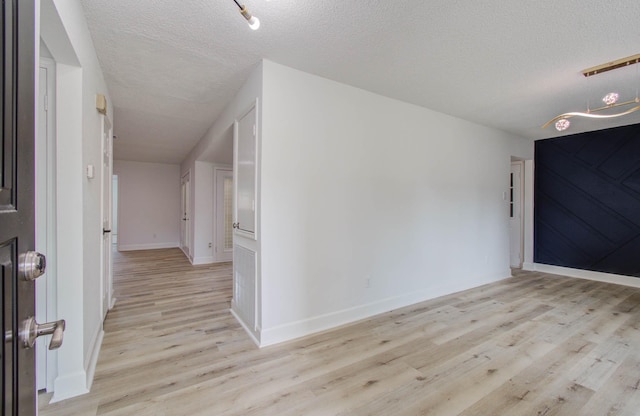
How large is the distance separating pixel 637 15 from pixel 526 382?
8.39 ft

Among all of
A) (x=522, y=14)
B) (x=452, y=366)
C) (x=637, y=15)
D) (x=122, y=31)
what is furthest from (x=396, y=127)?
(x=122, y=31)

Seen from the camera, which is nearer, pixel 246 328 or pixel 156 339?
pixel 156 339

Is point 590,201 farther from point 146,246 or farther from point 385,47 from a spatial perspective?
point 146,246

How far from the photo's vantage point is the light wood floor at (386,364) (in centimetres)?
168

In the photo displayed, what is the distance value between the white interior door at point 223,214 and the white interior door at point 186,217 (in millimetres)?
814

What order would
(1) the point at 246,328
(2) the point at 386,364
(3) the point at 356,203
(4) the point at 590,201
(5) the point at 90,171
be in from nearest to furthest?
(5) the point at 90,171
(2) the point at 386,364
(1) the point at 246,328
(3) the point at 356,203
(4) the point at 590,201

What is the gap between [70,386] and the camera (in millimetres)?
1717

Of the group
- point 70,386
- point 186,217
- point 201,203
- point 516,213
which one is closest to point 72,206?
point 70,386

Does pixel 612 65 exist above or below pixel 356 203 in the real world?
above

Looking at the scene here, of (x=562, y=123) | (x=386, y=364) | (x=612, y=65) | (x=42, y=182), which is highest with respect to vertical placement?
(x=612, y=65)

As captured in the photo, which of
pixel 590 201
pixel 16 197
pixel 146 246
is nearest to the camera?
pixel 16 197

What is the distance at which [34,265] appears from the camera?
0.67 metres

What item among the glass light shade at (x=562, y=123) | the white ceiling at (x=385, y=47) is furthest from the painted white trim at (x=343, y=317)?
the white ceiling at (x=385, y=47)

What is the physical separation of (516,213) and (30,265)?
21.8ft
